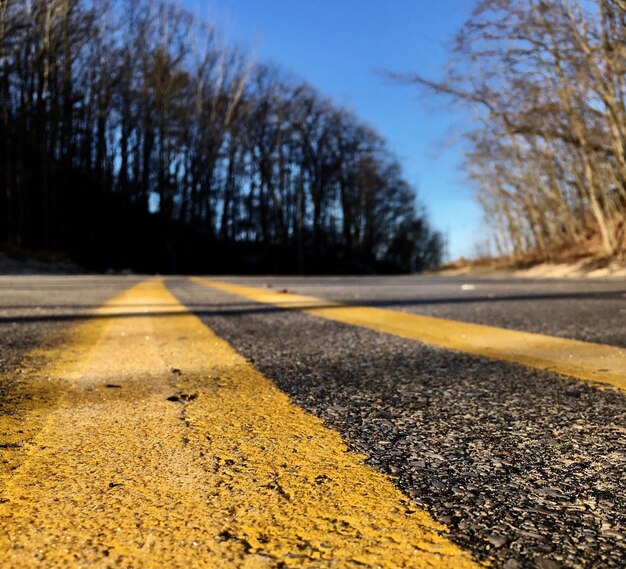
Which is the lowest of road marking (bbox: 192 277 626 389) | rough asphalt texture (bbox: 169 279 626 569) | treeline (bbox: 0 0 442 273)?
rough asphalt texture (bbox: 169 279 626 569)

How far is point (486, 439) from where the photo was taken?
1.00 meters

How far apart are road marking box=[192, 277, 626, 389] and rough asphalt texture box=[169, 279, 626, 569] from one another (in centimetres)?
13

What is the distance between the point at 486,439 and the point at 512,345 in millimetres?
1234

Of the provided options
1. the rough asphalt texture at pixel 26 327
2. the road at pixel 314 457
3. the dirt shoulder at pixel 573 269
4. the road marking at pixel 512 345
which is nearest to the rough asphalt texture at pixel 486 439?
the road at pixel 314 457

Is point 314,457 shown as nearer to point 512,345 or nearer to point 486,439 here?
point 486,439

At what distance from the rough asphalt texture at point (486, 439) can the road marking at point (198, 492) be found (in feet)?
0.21

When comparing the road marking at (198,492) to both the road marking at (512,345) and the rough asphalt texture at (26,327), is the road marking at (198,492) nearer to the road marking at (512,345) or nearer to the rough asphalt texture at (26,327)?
the rough asphalt texture at (26,327)

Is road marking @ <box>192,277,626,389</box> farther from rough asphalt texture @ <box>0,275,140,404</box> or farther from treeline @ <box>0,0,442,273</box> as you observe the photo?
treeline @ <box>0,0,442,273</box>

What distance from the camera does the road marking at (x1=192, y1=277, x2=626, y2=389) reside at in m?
1.64

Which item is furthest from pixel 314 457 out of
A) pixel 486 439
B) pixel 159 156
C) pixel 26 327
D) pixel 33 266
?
pixel 159 156

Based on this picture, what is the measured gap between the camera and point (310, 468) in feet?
2.75

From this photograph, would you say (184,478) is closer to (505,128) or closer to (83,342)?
(83,342)

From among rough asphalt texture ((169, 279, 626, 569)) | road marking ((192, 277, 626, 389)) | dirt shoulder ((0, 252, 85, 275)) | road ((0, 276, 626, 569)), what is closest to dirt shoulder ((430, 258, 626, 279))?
road marking ((192, 277, 626, 389))

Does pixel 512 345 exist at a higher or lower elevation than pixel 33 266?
lower
